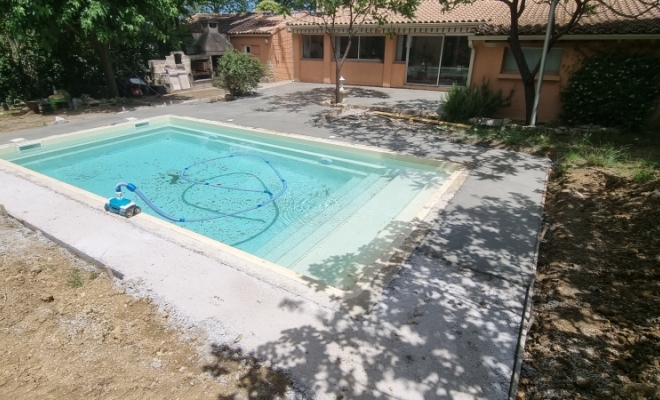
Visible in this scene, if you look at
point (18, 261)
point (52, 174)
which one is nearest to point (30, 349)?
point (18, 261)

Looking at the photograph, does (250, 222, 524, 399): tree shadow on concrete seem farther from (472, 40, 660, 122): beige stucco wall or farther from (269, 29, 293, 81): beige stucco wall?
(269, 29, 293, 81): beige stucco wall


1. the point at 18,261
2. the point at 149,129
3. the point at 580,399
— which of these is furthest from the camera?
the point at 149,129

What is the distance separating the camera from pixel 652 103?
9.63m

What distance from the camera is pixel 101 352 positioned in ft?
10.5

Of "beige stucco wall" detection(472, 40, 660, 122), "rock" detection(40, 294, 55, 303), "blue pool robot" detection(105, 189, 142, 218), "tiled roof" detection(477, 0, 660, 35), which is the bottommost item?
"rock" detection(40, 294, 55, 303)

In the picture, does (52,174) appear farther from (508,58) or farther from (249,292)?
(508,58)

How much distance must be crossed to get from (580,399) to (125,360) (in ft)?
12.1

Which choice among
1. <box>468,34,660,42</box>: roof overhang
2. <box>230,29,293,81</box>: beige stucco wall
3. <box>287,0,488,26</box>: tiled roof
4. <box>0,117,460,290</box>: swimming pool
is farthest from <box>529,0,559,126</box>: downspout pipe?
<box>230,29,293,81</box>: beige stucco wall

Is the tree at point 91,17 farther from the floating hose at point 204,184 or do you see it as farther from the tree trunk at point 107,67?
the floating hose at point 204,184

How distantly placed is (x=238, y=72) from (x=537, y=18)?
1195 cm

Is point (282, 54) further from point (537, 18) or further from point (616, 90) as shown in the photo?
point (616, 90)

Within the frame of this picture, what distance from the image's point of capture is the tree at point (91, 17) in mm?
10781

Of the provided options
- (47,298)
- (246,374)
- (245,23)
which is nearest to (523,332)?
(246,374)

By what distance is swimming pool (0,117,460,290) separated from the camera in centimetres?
577
